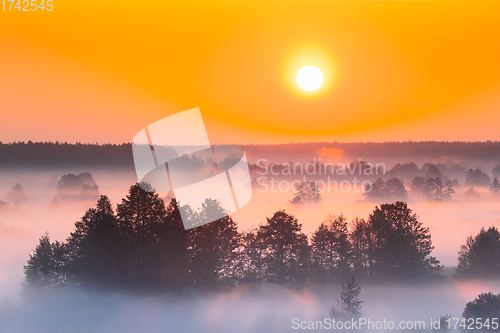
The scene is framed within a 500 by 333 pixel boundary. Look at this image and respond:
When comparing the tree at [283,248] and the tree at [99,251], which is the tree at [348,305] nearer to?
the tree at [283,248]

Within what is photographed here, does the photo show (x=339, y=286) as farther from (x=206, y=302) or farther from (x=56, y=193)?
(x=56, y=193)

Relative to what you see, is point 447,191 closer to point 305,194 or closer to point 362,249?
point 305,194

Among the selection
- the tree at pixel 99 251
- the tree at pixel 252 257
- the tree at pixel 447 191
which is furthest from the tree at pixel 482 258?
the tree at pixel 447 191

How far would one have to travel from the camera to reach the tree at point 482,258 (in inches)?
1411

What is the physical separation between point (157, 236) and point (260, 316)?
10608mm

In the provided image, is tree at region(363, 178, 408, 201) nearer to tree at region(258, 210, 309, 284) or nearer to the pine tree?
the pine tree

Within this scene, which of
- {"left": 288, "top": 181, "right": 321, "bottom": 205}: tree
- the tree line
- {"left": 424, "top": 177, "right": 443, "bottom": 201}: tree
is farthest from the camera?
{"left": 424, "top": 177, "right": 443, "bottom": 201}: tree

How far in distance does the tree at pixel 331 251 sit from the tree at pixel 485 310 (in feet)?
33.0

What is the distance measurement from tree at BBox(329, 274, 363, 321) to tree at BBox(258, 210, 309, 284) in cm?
369

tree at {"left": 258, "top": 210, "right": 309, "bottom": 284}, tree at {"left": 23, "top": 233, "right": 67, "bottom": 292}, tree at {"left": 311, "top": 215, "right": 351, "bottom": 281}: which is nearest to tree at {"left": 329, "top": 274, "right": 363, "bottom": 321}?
tree at {"left": 311, "top": 215, "right": 351, "bottom": 281}

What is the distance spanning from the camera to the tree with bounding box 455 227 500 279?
35844 mm

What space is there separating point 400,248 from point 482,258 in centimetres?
978

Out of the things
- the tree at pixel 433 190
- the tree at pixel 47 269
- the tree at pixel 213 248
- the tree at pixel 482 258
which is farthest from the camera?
the tree at pixel 433 190

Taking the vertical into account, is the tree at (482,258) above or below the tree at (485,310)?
above
